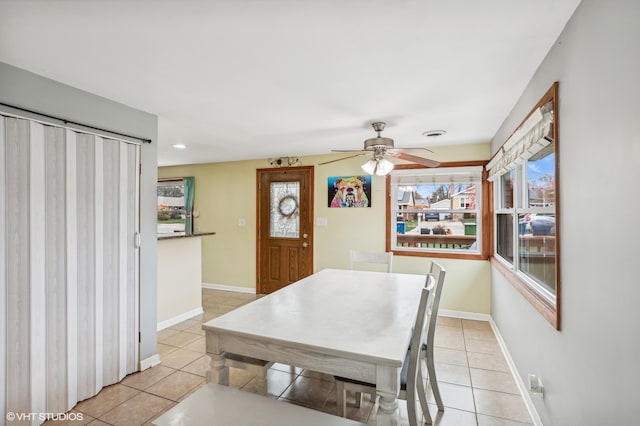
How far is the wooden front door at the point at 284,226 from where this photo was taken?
192 inches

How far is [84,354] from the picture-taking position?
2281 mm

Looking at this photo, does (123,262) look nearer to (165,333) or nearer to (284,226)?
(165,333)

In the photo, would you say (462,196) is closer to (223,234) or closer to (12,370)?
(223,234)

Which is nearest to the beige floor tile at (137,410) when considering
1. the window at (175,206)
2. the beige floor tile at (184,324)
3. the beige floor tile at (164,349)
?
the beige floor tile at (164,349)

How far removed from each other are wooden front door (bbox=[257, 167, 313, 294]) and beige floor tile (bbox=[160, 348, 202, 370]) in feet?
6.81

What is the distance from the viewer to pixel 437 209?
4.22m

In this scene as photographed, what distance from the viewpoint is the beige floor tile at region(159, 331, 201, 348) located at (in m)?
3.31

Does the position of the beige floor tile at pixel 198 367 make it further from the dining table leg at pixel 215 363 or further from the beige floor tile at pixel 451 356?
the beige floor tile at pixel 451 356

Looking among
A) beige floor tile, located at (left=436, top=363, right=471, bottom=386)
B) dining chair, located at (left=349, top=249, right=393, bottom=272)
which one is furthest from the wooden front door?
beige floor tile, located at (left=436, top=363, right=471, bottom=386)

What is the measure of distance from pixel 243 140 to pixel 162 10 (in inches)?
97.8

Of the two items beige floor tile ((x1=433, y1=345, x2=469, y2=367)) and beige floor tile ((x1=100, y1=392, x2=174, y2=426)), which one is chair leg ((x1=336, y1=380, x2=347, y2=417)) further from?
beige floor tile ((x1=433, y1=345, x2=469, y2=367))

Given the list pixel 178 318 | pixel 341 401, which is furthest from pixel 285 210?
pixel 341 401

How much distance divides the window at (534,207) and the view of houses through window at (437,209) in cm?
78

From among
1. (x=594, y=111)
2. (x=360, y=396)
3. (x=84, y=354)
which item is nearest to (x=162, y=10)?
(x=594, y=111)
